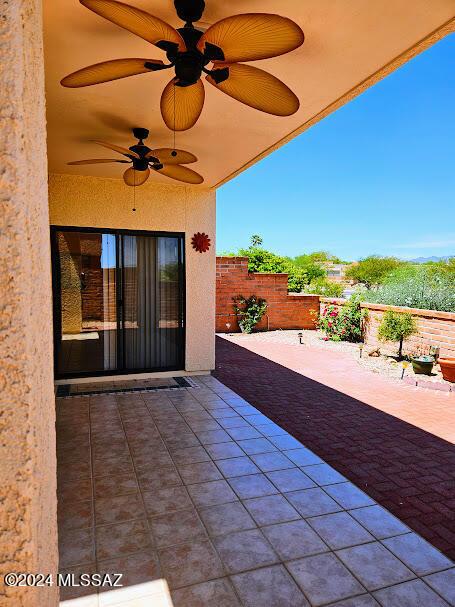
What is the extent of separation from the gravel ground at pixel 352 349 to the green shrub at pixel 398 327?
0.40m

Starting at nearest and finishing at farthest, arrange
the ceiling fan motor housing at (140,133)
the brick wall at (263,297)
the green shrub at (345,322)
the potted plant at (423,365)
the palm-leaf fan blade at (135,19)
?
the palm-leaf fan blade at (135,19), the ceiling fan motor housing at (140,133), the potted plant at (423,365), the green shrub at (345,322), the brick wall at (263,297)

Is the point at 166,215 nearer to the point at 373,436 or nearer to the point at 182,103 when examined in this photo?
the point at 182,103

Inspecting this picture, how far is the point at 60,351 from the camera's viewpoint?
5.10 m

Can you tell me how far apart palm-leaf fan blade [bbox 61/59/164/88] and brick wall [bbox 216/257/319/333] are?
7.47 metres

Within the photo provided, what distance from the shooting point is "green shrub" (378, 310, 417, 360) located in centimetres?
667

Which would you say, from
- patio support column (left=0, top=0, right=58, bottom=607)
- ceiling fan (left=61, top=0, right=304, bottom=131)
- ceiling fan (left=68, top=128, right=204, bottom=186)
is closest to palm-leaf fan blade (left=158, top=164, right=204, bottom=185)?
ceiling fan (left=68, top=128, right=204, bottom=186)

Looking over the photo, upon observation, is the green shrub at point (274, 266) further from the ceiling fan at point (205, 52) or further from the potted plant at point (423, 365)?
the ceiling fan at point (205, 52)

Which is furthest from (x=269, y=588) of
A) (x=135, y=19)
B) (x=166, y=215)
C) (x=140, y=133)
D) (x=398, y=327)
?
(x=398, y=327)

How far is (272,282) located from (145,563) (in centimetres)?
837

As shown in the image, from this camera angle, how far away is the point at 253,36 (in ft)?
5.32

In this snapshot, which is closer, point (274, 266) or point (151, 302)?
point (151, 302)

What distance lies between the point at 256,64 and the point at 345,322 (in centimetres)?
700

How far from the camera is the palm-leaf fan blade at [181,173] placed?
3.51 m

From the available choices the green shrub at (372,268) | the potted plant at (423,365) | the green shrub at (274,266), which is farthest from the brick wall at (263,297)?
the green shrub at (372,268)
